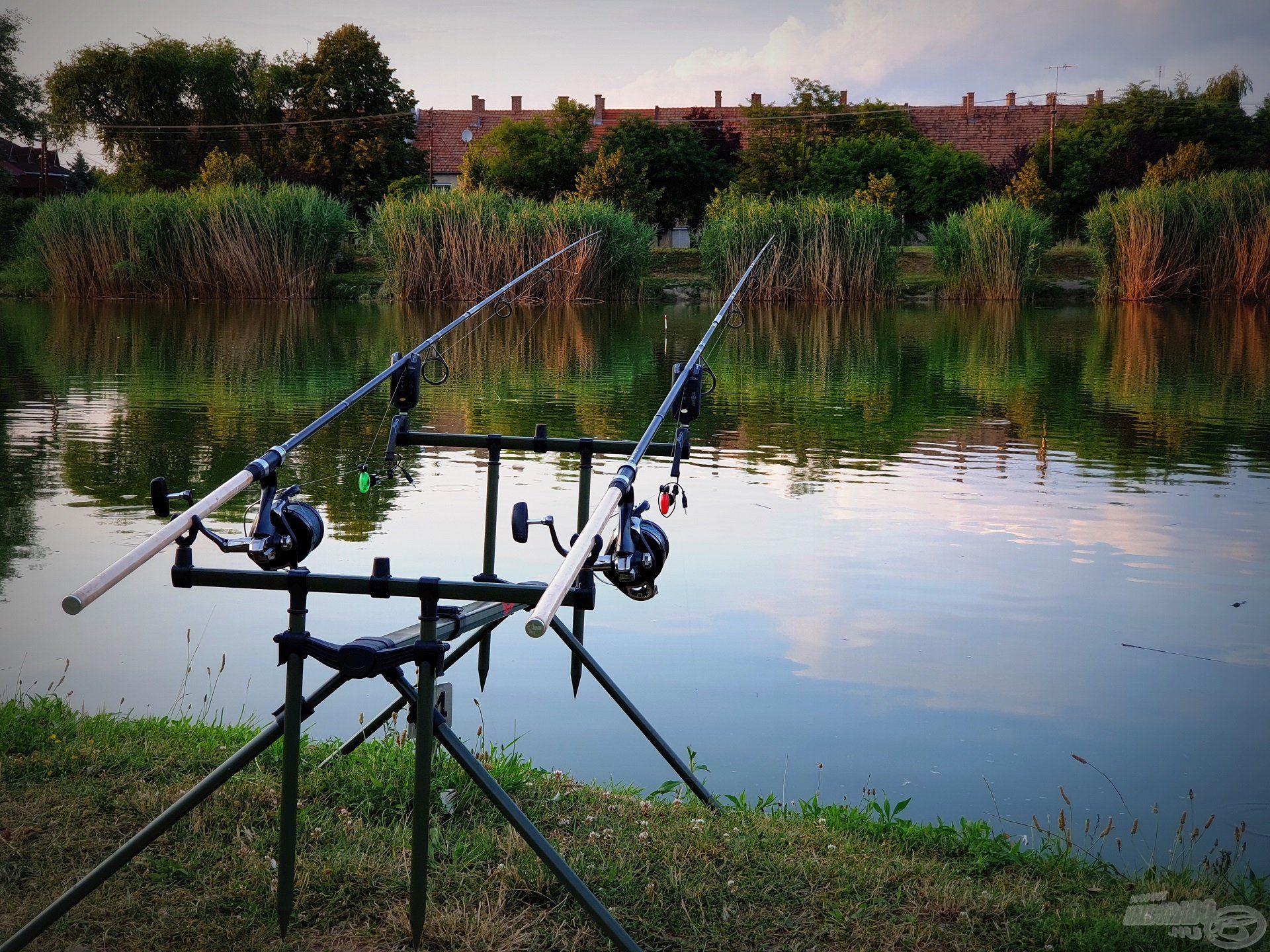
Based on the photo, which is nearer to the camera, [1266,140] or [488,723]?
[488,723]

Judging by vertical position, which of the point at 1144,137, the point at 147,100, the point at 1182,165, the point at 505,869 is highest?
the point at 147,100

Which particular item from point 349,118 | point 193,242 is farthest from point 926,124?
point 193,242

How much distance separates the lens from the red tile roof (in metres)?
62.5

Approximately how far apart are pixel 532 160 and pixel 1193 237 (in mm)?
24776

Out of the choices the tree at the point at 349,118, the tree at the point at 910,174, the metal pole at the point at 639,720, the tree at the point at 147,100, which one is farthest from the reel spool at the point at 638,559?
the tree at the point at 147,100

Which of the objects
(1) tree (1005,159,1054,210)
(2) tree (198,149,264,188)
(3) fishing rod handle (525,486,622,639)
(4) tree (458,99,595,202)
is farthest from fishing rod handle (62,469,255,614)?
(4) tree (458,99,595,202)

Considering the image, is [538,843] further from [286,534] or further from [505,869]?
[286,534]

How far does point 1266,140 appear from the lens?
5272 centimetres

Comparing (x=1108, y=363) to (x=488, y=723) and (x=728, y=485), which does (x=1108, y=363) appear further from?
(x=488, y=723)

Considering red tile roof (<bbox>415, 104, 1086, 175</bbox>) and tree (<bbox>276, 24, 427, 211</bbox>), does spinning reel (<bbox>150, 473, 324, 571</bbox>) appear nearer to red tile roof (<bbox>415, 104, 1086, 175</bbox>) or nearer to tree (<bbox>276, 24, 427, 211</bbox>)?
tree (<bbox>276, 24, 427, 211</bbox>)

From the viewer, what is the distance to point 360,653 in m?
2.58

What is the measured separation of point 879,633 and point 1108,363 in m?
13.2

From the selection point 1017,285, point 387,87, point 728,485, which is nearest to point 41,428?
point 728,485

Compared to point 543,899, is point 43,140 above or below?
above
